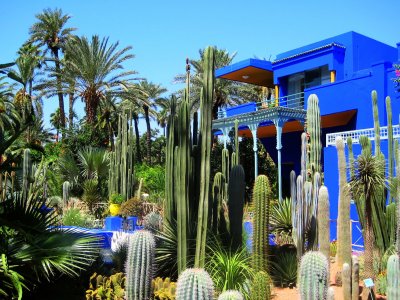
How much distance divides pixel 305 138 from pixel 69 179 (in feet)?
44.8

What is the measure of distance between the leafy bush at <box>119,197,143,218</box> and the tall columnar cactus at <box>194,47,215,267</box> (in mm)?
8406

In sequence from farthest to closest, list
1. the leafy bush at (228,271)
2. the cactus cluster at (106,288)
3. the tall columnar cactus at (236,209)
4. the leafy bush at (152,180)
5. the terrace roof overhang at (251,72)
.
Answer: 1. the terrace roof overhang at (251,72)
2. the leafy bush at (152,180)
3. the tall columnar cactus at (236,209)
4. the cactus cluster at (106,288)
5. the leafy bush at (228,271)

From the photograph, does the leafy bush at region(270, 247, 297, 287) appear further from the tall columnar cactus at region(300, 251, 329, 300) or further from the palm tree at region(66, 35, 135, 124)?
the palm tree at region(66, 35, 135, 124)

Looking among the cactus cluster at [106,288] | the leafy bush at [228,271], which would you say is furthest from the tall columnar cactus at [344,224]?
the cactus cluster at [106,288]

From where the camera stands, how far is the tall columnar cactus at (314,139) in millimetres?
8812

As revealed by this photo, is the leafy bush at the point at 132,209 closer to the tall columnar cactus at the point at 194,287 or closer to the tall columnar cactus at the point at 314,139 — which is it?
the tall columnar cactus at the point at 314,139

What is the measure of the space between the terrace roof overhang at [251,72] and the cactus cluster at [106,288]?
50.4 feet

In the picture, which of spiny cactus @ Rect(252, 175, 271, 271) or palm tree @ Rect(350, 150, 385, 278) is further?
palm tree @ Rect(350, 150, 385, 278)

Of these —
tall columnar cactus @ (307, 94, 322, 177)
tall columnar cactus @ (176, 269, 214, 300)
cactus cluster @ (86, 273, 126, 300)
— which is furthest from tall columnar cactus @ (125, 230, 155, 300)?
tall columnar cactus @ (307, 94, 322, 177)

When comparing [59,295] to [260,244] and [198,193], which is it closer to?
[198,193]

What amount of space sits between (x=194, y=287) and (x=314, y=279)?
4.45 feet

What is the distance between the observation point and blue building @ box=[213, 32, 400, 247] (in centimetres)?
1530

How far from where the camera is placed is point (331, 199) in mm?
14250

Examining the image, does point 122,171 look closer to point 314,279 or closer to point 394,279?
point 314,279
